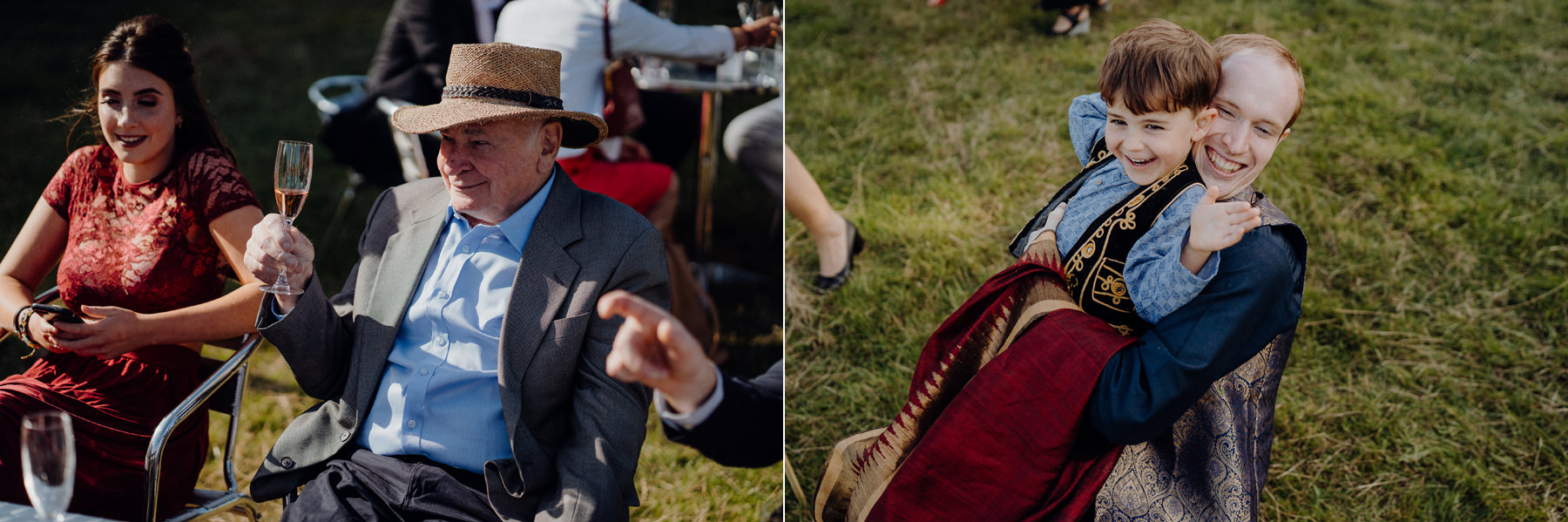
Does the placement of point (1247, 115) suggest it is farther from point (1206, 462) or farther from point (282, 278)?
point (282, 278)

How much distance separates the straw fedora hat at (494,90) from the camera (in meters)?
2.21

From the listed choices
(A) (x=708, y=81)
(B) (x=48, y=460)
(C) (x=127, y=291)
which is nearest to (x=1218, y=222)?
(B) (x=48, y=460)

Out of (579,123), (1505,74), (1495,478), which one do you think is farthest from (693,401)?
(1505,74)

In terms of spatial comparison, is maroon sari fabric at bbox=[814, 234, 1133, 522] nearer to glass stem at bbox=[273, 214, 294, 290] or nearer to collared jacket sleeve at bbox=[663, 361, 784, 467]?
collared jacket sleeve at bbox=[663, 361, 784, 467]

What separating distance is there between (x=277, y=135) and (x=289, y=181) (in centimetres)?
608

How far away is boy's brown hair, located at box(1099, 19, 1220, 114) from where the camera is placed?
1851 millimetres

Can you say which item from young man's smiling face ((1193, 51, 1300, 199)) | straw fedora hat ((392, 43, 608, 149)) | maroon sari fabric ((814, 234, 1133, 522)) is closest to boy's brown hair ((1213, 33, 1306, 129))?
young man's smiling face ((1193, 51, 1300, 199))

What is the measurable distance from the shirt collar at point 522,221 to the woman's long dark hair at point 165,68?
80cm

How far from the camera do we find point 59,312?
239 cm

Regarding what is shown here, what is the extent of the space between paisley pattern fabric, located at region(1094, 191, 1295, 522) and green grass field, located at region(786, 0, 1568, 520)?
1.43 metres

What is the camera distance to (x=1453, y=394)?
11.9 ft

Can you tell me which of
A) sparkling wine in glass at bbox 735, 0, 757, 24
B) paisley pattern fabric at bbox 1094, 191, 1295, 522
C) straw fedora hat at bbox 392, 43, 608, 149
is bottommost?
sparkling wine in glass at bbox 735, 0, 757, 24

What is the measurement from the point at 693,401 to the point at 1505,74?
5123 mm

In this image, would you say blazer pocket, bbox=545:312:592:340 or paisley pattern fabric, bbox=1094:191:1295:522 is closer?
paisley pattern fabric, bbox=1094:191:1295:522
